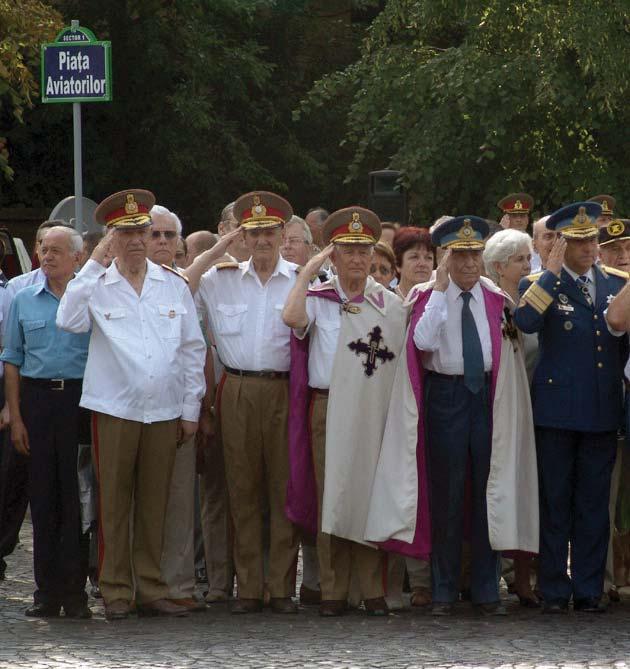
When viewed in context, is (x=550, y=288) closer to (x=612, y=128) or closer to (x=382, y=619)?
(x=382, y=619)

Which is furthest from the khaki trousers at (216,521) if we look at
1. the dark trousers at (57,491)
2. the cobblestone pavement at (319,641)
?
the dark trousers at (57,491)

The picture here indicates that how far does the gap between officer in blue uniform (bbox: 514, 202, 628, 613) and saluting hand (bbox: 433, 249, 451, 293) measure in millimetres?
404

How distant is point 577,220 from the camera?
948 cm

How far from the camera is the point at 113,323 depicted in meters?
9.29

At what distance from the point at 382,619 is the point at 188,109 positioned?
19.6 metres

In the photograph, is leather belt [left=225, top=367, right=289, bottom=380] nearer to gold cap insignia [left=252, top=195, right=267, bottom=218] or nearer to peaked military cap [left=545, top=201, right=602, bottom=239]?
gold cap insignia [left=252, top=195, right=267, bottom=218]

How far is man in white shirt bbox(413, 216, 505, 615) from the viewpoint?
9.41 meters

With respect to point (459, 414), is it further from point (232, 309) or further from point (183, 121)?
point (183, 121)

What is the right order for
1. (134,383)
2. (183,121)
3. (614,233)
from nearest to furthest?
(134,383) < (614,233) < (183,121)

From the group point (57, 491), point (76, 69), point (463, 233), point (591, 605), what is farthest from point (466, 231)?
point (76, 69)

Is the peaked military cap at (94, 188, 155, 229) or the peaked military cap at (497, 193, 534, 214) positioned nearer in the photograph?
the peaked military cap at (94, 188, 155, 229)

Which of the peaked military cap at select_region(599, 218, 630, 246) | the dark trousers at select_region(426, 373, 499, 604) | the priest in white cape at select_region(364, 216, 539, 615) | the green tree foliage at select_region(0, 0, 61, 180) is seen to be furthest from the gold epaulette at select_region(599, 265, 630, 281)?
the green tree foliage at select_region(0, 0, 61, 180)

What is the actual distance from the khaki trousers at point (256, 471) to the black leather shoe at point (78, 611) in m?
0.82

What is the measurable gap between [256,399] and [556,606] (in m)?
1.88
